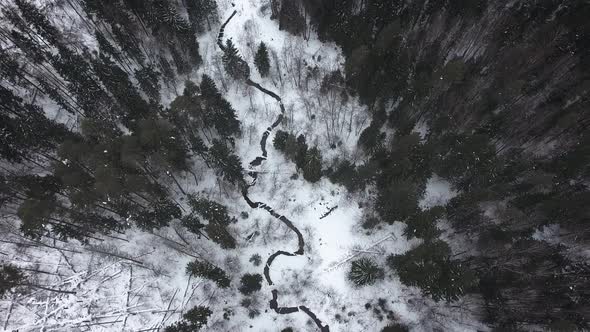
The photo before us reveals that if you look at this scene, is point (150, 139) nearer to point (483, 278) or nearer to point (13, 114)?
point (13, 114)

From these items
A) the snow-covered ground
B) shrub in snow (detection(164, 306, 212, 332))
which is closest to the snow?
the snow-covered ground

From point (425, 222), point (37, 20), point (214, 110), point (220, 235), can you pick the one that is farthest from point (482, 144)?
point (37, 20)

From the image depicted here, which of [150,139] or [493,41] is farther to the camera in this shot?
[493,41]

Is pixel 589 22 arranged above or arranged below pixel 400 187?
above

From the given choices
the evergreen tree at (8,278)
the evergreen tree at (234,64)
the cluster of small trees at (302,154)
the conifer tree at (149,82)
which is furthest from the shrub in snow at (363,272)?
the evergreen tree at (8,278)

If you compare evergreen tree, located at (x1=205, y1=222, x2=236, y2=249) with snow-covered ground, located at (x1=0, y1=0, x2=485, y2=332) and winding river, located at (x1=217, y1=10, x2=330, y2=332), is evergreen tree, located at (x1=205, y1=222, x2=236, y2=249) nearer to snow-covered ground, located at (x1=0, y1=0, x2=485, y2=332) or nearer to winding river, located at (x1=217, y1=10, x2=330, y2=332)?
snow-covered ground, located at (x1=0, y1=0, x2=485, y2=332)

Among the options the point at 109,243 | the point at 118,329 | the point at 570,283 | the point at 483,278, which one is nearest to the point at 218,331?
the point at 118,329

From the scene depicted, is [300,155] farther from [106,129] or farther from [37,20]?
[37,20]
